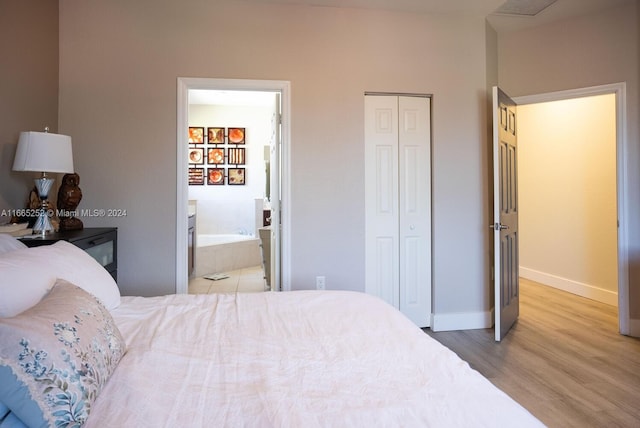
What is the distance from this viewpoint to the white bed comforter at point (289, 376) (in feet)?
2.63

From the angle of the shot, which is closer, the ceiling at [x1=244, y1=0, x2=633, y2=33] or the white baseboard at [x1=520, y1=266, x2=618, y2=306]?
the ceiling at [x1=244, y1=0, x2=633, y2=33]

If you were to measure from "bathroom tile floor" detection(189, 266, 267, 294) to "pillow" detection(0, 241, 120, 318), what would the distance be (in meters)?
2.99

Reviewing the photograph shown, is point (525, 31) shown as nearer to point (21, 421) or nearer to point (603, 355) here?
point (603, 355)

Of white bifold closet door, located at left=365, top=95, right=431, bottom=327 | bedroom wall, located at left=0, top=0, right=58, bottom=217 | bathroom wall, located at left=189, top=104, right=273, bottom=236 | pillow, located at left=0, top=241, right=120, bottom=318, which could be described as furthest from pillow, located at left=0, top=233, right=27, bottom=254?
bathroom wall, located at left=189, top=104, right=273, bottom=236

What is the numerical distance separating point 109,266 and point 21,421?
2081mm

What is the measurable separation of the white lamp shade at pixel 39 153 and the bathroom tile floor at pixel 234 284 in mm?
2540

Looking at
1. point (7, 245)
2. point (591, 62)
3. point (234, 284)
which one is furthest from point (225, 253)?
point (591, 62)

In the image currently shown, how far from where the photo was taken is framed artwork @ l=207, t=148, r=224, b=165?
651 cm

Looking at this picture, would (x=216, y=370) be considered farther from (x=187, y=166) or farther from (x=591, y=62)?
(x=591, y=62)

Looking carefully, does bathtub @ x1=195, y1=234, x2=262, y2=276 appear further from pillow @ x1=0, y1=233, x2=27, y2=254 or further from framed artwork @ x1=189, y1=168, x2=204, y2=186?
pillow @ x1=0, y1=233, x2=27, y2=254

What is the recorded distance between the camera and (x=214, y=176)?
6.55m

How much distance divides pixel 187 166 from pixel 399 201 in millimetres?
1798

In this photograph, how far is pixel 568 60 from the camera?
3.35 m

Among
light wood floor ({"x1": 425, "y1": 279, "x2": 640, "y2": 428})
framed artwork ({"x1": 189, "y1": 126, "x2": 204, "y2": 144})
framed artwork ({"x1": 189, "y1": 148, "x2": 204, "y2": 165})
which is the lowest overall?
light wood floor ({"x1": 425, "y1": 279, "x2": 640, "y2": 428})
